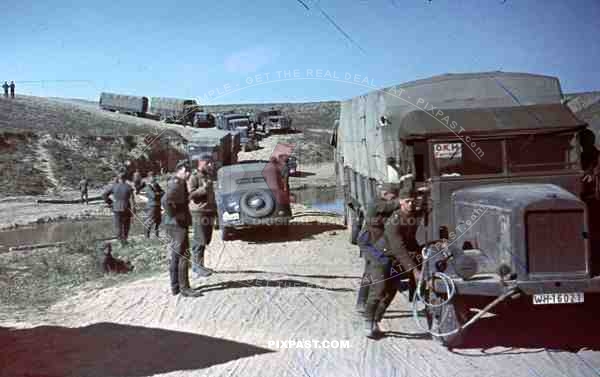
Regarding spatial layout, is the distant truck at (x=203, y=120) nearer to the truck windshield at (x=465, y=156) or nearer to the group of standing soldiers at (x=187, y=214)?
the group of standing soldiers at (x=187, y=214)

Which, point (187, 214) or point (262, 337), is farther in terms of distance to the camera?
point (187, 214)

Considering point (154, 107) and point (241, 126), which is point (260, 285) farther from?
point (154, 107)

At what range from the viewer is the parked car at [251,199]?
46.2 ft

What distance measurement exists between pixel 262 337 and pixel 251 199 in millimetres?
7377

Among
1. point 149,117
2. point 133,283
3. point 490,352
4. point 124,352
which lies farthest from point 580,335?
point 149,117

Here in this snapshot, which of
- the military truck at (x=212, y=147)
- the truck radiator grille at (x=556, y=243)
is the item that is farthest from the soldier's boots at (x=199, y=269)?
the military truck at (x=212, y=147)

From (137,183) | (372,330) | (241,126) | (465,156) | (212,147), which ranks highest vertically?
(241,126)

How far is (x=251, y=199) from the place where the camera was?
1414 cm

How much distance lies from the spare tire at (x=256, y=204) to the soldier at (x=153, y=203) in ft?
7.22

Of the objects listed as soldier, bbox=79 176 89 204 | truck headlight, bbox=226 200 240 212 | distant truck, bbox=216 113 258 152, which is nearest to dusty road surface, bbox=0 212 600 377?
truck headlight, bbox=226 200 240 212

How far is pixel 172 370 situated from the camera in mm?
5902

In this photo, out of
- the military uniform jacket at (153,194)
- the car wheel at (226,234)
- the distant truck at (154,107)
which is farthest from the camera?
the distant truck at (154,107)

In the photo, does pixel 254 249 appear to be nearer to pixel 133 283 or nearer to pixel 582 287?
pixel 133 283

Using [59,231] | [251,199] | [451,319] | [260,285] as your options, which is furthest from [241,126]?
[451,319]
